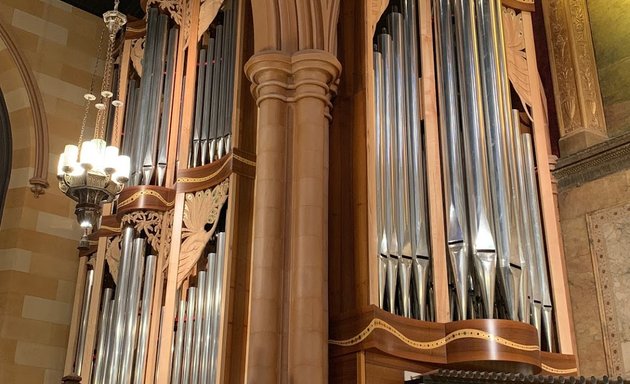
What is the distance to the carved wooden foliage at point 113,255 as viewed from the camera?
8.29 metres

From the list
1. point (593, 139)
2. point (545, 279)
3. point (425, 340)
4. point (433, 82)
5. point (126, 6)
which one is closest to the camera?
point (425, 340)

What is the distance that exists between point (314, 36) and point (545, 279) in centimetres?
263

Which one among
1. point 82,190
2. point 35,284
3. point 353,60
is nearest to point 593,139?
point 353,60

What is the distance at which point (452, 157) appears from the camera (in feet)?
22.3

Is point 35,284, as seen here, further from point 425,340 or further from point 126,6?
point 425,340

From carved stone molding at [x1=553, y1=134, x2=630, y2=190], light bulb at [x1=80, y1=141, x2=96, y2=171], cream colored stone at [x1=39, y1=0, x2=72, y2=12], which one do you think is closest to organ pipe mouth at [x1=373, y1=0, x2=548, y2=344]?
carved stone molding at [x1=553, y1=134, x2=630, y2=190]

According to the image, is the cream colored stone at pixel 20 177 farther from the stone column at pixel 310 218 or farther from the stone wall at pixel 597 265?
the stone wall at pixel 597 265

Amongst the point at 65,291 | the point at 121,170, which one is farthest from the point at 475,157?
the point at 65,291

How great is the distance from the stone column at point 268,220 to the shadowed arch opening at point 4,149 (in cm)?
460

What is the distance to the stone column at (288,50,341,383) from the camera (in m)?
5.70

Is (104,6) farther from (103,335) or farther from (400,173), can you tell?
(400,173)

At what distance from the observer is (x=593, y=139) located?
853 centimetres

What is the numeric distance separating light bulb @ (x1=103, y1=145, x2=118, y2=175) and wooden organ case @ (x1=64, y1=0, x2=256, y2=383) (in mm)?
657

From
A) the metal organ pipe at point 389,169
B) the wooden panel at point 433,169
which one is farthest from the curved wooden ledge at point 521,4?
the metal organ pipe at point 389,169
